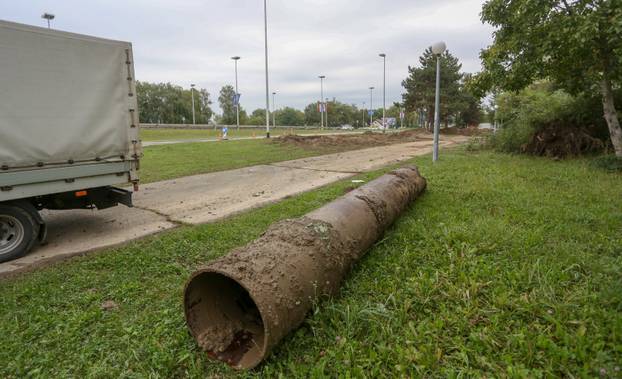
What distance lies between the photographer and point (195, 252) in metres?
4.49

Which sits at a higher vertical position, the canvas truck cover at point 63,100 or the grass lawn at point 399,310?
the canvas truck cover at point 63,100

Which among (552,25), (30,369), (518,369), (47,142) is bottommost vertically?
(30,369)

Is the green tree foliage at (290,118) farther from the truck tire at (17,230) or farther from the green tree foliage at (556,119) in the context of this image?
the truck tire at (17,230)

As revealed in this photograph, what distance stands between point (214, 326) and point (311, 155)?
1394 centimetres

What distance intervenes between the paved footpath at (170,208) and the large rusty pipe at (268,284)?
2.84 meters

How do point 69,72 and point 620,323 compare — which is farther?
point 69,72

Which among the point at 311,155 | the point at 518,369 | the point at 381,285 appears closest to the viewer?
the point at 518,369

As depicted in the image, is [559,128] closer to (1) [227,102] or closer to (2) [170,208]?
(2) [170,208]

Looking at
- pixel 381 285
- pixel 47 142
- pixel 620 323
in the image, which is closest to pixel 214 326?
pixel 381 285

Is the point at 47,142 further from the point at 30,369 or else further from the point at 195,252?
the point at 30,369

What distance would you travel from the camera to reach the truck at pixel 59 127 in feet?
14.5

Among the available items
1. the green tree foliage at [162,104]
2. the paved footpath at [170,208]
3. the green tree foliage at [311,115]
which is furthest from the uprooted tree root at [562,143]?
the green tree foliage at [311,115]

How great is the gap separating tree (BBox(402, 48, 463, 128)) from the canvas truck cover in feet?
120

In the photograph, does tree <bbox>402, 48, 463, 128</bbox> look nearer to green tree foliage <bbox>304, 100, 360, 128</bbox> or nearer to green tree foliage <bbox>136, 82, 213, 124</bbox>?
green tree foliage <bbox>136, 82, 213, 124</bbox>
